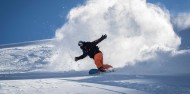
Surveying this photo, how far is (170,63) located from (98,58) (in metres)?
8.05

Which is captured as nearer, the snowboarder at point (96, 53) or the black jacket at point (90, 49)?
the snowboarder at point (96, 53)

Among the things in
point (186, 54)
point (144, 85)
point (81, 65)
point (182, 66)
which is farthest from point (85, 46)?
point (81, 65)

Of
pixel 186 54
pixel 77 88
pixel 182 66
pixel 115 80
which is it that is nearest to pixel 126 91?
pixel 77 88

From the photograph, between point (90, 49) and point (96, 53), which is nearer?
point (96, 53)

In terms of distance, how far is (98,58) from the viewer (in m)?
15.2

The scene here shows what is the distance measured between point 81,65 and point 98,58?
55.6ft

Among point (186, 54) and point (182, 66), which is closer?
point (182, 66)

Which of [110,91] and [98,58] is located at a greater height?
[98,58]

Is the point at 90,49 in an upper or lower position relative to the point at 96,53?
upper

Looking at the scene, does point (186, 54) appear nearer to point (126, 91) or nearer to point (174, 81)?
point (174, 81)

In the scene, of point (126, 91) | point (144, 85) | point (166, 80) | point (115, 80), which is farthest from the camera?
point (115, 80)

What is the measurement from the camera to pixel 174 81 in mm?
14523

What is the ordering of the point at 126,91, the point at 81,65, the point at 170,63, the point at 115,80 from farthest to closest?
the point at 81,65, the point at 170,63, the point at 115,80, the point at 126,91

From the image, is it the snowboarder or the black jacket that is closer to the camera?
the snowboarder
